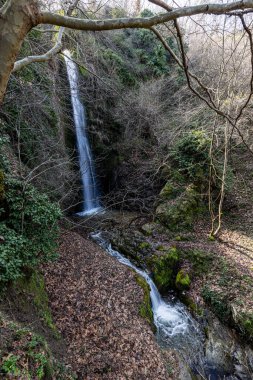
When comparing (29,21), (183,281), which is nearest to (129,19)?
(29,21)

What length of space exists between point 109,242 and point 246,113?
743 cm

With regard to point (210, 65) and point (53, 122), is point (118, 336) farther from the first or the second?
point (210, 65)

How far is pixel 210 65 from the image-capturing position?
10203mm

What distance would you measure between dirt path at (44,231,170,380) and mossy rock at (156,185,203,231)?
134 inches

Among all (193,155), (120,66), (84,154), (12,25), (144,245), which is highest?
(120,66)

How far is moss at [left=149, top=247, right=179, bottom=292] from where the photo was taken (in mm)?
7089

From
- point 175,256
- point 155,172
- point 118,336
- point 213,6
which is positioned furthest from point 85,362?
point 155,172

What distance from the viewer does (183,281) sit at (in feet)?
23.1

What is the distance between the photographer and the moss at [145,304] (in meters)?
5.55

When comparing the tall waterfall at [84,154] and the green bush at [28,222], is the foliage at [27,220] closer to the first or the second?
the green bush at [28,222]

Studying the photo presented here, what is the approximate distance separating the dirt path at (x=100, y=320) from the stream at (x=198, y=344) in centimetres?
86

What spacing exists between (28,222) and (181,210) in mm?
6431

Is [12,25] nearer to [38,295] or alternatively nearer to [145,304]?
[38,295]

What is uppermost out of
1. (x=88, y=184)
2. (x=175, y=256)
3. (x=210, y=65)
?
(x=210, y=65)
